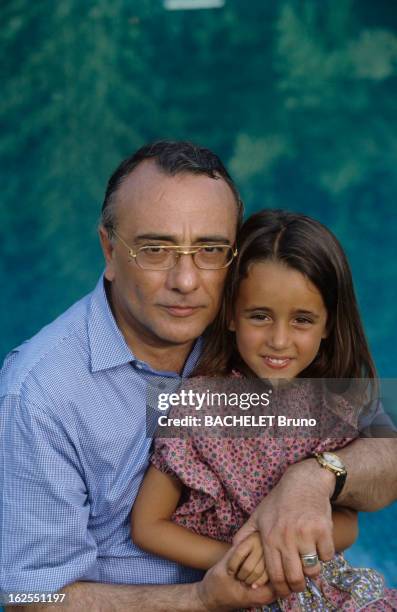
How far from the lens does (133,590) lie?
1957 mm

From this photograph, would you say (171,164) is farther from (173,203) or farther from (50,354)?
(50,354)

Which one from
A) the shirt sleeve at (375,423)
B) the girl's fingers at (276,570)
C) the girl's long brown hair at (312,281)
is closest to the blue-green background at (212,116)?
the shirt sleeve at (375,423)

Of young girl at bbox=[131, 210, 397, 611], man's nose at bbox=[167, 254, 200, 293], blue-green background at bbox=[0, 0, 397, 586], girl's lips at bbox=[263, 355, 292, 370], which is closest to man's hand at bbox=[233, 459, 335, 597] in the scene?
young girl at bbox=[131, 210, 397, 611]

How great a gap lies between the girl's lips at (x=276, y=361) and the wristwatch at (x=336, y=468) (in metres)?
0.22

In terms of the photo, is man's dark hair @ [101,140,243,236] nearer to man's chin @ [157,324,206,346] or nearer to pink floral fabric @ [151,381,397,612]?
man's chin @ [157,324,206,346]

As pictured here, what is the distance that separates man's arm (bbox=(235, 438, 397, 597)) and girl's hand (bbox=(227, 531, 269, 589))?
2 centimetres

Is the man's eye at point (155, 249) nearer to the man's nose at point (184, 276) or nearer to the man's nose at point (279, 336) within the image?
the man's nose at point (184, 276)

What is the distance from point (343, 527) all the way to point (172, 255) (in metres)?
0.73

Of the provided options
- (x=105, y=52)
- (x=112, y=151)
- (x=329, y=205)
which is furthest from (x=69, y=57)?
(x=329, y=205)

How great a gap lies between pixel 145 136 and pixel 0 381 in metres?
1.68

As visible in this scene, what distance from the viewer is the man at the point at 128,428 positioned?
1.82 meters

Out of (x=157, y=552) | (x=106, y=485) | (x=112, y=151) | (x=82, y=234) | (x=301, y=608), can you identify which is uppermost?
(x=112, y=151)

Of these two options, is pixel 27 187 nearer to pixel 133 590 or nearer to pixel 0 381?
pixel 0 381

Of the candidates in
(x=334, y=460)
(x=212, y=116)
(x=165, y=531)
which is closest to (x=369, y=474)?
(x=334, y=460)
